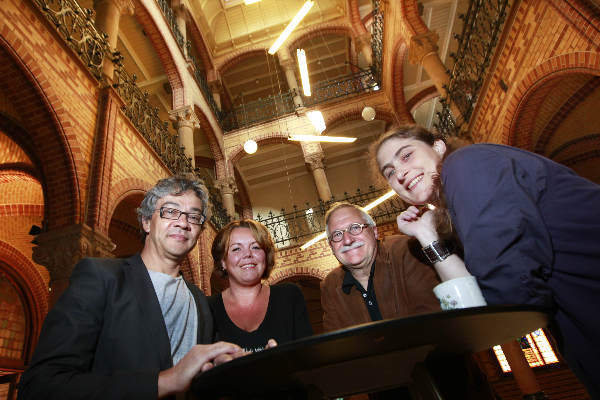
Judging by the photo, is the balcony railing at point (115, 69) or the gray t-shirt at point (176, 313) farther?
the balcony railing at point (115, 69)

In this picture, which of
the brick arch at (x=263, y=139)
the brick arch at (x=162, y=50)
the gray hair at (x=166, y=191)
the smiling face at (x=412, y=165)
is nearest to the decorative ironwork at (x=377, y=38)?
the brick arch at (x=263, y=139)

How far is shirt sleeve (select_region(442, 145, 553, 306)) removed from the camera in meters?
0.95

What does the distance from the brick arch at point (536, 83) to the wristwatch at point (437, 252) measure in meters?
3.42

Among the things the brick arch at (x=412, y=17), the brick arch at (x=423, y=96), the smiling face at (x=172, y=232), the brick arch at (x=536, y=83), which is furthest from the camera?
the brick arch at (x=423, y=96)

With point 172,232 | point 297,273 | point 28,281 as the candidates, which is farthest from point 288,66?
point 172,232

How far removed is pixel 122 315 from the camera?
143 cm

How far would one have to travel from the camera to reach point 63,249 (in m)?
3.66

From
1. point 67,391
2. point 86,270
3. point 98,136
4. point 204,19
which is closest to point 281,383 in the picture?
point 67,391

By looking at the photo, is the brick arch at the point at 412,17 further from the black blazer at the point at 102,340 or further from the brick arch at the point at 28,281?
the brick arch at the point at 28,281

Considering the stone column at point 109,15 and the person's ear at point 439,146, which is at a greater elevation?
the stone column at point 109,15

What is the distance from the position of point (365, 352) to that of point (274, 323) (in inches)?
55.8

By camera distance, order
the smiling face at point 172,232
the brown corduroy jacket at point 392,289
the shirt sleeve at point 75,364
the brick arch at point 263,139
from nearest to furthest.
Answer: the shirt sleeve at point 75,364 < the smiling face at point 172,232 < the brown corduroy jacket at point 392,289 < the brick arch at point 263,139

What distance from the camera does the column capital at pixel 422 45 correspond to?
313 inches

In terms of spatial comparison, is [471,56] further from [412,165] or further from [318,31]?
[318,31]
